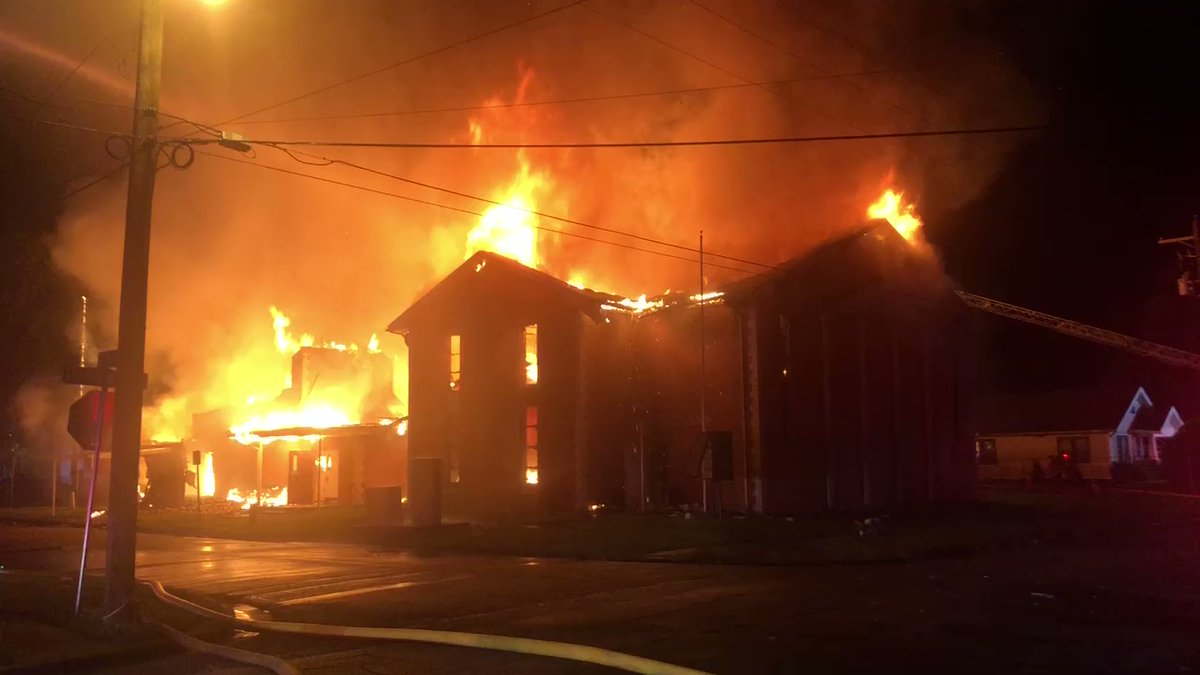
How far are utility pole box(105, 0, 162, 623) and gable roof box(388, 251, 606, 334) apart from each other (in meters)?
17.2

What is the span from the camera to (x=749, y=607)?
11.0m

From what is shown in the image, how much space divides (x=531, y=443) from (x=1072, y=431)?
35.4 metres

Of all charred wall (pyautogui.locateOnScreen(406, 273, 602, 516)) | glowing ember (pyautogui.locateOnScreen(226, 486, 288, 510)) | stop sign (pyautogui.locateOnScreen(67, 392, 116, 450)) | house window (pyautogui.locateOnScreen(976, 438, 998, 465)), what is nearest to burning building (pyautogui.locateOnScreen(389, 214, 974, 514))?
charred wall (pyautogui.locateOnScreen(406, 273, 602, 516))

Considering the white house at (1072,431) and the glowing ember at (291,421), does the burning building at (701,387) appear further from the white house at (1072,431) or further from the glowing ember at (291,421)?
the white house at (1072,431)

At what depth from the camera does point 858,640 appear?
897 cm

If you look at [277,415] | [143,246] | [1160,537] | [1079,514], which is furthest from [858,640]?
[277,415]

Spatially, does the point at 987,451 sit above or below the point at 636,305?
below

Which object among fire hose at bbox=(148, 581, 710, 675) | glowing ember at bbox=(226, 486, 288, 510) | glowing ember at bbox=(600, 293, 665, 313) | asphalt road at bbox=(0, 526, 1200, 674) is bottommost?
asphalt road at bbox=(0, 526, 1200, 674)

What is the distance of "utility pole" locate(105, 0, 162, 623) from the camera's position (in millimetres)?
9852

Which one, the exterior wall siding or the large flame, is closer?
the large flame

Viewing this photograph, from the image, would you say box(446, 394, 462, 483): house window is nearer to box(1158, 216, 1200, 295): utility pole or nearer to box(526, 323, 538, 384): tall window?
box(526, 323, 538, 384): tall window

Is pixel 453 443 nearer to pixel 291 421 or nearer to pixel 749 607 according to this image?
pixel 291 421

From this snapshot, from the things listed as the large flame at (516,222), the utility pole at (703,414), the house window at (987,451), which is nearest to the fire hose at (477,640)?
the utility pole at (703,414)

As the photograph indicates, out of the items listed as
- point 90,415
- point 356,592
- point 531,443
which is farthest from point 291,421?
point 90,415
